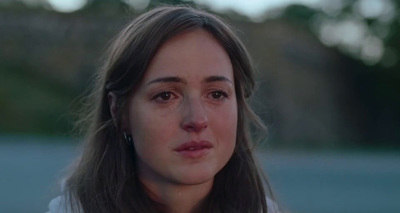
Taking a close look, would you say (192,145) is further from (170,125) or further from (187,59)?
(187,59)

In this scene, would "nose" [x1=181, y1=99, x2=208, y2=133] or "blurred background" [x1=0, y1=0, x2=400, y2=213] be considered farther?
"blurred background" [x1=0, y1=0, x2=400, y2=213]

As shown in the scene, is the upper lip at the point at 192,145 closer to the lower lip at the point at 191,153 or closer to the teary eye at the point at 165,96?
the lower lip at the point at 191,153

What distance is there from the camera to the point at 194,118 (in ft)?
6.74

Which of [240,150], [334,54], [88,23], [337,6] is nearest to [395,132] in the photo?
[334,54]

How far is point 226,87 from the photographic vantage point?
2162mm

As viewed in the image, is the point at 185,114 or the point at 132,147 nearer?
the point at 185,114

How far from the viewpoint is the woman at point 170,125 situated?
209cm

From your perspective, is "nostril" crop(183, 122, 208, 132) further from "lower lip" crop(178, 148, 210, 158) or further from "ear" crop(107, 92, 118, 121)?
"ear" crop(107, 92, 118, 121)

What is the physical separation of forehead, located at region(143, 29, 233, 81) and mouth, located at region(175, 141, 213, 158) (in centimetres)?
15

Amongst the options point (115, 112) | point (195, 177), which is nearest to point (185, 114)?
point (195, 177)

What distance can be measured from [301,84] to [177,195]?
14.3 metres

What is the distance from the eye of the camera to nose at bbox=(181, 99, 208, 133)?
6.73 ft

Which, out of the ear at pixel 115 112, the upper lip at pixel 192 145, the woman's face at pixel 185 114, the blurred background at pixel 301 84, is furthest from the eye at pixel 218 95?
the blurred background at pixel 301 84

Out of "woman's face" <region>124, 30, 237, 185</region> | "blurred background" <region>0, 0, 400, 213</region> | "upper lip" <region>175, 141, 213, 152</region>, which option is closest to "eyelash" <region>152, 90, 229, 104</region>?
"woman's face" <region>124, 30, 237, 185</region>
